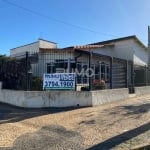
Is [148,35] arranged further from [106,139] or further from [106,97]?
[106,139]

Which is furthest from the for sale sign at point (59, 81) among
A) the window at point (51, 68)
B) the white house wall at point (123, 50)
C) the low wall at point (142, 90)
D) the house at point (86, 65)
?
the white house wall at point (123, 50)

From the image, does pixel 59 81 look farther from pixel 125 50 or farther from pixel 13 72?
pixel 125 50

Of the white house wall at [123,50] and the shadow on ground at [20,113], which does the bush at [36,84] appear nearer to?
the shadow on ground at [20,113]

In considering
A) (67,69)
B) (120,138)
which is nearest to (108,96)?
(67,69)

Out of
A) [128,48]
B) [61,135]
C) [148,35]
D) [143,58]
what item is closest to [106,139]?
[61,135]

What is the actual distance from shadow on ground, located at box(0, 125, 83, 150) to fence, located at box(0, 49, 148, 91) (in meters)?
5.40

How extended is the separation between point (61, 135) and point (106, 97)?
6.89 metres

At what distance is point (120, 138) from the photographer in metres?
7.14

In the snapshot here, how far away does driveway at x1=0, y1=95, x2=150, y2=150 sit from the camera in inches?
257

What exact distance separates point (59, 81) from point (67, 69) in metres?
3.93

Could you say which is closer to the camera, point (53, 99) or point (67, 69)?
point (53, 99)

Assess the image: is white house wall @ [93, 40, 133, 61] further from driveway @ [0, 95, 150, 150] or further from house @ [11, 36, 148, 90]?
driveway @ [0, 95, 150, 150]

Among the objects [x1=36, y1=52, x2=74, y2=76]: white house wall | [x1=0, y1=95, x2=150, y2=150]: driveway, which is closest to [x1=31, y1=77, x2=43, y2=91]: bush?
[x1=36, y1=52, x2=74, y2=76]: white house wall

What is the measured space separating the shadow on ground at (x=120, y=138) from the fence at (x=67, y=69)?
5109 mm
